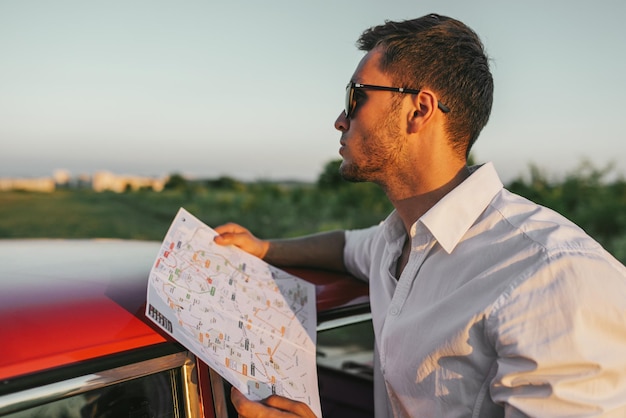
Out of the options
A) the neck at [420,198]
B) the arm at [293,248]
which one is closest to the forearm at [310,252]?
the arm at [293,248]

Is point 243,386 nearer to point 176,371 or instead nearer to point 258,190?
point 176,371

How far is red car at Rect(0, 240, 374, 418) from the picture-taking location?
1.25m

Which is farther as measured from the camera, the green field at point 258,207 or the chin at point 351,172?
the green field at point 258,207

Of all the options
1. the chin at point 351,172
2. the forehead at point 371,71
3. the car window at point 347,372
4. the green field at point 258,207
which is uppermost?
the forehead at point 371,71

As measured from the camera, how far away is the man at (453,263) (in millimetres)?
1405

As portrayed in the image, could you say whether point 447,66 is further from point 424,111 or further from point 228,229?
point 228,229

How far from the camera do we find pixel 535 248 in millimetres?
1542

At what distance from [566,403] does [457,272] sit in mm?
466

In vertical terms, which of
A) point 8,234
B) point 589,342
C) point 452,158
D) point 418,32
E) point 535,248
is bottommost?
point 8,234

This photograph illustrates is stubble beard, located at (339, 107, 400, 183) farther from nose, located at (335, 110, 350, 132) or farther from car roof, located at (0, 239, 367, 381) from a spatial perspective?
car roof, located at (0, 239, 367, 381)

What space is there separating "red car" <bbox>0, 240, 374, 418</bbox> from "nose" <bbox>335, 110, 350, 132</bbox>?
2.28 ft

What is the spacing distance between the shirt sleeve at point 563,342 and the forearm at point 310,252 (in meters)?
0.99

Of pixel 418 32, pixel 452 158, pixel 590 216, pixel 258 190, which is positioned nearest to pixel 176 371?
pixel 452 158

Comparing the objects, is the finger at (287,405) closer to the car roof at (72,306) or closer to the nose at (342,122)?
the car roof at (72,306)
